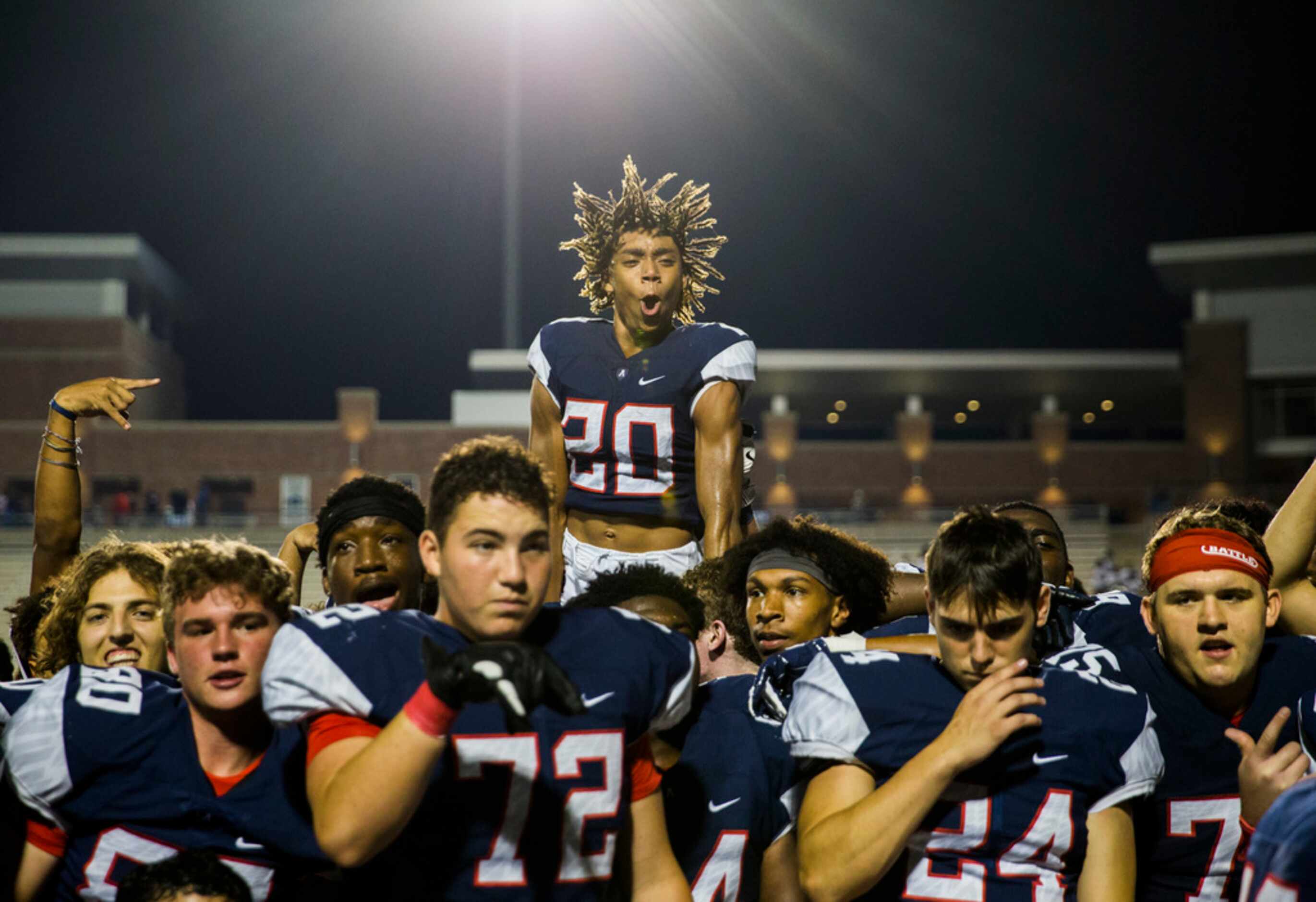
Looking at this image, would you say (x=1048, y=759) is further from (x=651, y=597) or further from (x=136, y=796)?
(x=136, y=796)

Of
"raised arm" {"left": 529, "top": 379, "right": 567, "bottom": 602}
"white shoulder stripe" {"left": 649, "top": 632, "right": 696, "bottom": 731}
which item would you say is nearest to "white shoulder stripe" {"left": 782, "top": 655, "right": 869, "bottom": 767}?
"white shoulder stripe" {"left": 649, "top": 632, "right": 696, "bottom": 731}

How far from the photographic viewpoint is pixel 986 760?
297 centimetres

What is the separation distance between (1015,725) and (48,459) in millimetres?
3616

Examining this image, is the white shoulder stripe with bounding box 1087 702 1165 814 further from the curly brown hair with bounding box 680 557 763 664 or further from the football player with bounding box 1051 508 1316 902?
the curly brown hair with bounding box 680 557 763 664

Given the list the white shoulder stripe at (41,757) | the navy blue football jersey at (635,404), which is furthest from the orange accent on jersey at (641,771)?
the navy blue football jersey at (635,404)

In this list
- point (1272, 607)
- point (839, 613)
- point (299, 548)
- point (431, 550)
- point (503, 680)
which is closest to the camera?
point (503, 680)

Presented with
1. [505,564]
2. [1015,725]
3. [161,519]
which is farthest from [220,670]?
[161,519]

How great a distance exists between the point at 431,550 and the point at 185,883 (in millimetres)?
949

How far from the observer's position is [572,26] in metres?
42.2

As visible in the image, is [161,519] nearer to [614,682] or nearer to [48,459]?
[48,459]

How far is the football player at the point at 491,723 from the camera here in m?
2.45

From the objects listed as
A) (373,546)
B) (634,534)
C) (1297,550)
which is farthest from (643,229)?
(1297,550)

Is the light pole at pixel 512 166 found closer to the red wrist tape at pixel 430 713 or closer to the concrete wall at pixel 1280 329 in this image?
the concrete wall at pixel 1280 329

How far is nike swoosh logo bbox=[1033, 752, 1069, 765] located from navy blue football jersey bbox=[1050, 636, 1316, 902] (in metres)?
0.39
